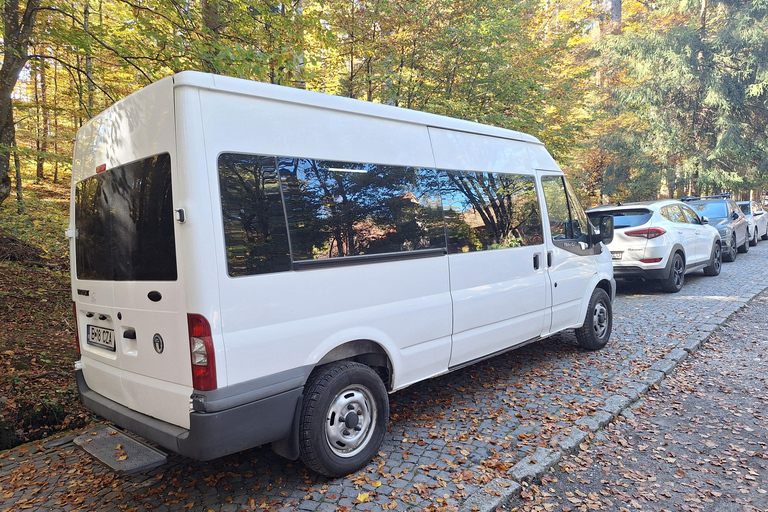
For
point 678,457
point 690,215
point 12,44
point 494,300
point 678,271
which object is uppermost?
point 12,44

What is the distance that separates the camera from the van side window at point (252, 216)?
2766 mm

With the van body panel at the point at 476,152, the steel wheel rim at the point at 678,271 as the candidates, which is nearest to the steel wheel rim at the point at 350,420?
Result: the van body panel at the point at 476,152

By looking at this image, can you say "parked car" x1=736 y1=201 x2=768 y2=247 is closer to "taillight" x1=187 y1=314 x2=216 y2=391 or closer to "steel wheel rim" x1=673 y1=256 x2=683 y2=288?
"steel wheel rim" x1=673 y1=256 x2=683 y2=288

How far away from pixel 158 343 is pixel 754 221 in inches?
840

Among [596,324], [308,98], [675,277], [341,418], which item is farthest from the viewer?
[675,277]

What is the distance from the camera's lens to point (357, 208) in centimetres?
340

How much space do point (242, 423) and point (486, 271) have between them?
250 cm

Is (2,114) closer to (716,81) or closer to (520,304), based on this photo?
(520,304)

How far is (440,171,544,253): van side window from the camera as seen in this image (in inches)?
162

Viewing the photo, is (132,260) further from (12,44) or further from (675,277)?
(675,277)

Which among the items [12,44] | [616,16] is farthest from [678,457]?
[616,16]

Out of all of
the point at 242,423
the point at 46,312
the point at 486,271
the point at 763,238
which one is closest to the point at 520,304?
the point at 486,271

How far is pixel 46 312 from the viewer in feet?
23.7

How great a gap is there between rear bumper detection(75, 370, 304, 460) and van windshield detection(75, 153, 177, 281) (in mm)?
838
